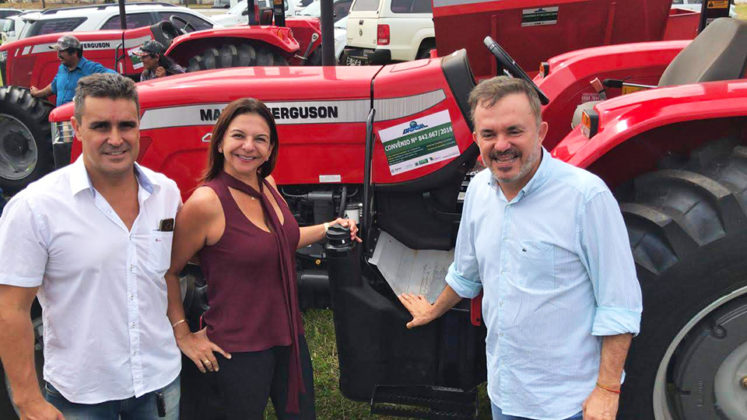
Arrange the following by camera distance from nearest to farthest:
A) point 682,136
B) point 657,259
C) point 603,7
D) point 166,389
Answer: point 166,389, point 657,259, point 682,136, point 603,7

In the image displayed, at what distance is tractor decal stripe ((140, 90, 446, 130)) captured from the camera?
272cm

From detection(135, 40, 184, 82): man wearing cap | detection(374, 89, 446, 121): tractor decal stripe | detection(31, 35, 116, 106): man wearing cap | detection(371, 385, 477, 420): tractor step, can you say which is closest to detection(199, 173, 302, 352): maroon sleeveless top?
detection(371, 385, 477, 420): tractor step

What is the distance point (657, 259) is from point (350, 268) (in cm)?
104

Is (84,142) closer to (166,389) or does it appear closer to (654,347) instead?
(166,389)

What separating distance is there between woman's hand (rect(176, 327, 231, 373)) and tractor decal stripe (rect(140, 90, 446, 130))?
118 centimetres

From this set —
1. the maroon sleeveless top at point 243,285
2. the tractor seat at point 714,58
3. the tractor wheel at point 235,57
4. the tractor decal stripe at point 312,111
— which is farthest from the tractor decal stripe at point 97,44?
the maroon sleeveless top at point 243,285

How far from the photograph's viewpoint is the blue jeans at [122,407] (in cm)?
169

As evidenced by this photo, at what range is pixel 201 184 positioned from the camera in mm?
1990

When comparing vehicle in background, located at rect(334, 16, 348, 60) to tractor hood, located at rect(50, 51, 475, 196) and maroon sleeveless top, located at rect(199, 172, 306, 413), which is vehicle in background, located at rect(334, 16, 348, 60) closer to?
tractor hood, located at rect(50, 51, 475, 196)

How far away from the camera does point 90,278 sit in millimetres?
1615

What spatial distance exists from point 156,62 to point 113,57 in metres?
2.08

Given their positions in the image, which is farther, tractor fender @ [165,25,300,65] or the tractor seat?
tractor fender @ [165,25,300,65]

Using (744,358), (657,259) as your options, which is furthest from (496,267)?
(744,358)

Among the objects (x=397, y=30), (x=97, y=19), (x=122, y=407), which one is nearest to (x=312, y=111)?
(x=122, y=407)
